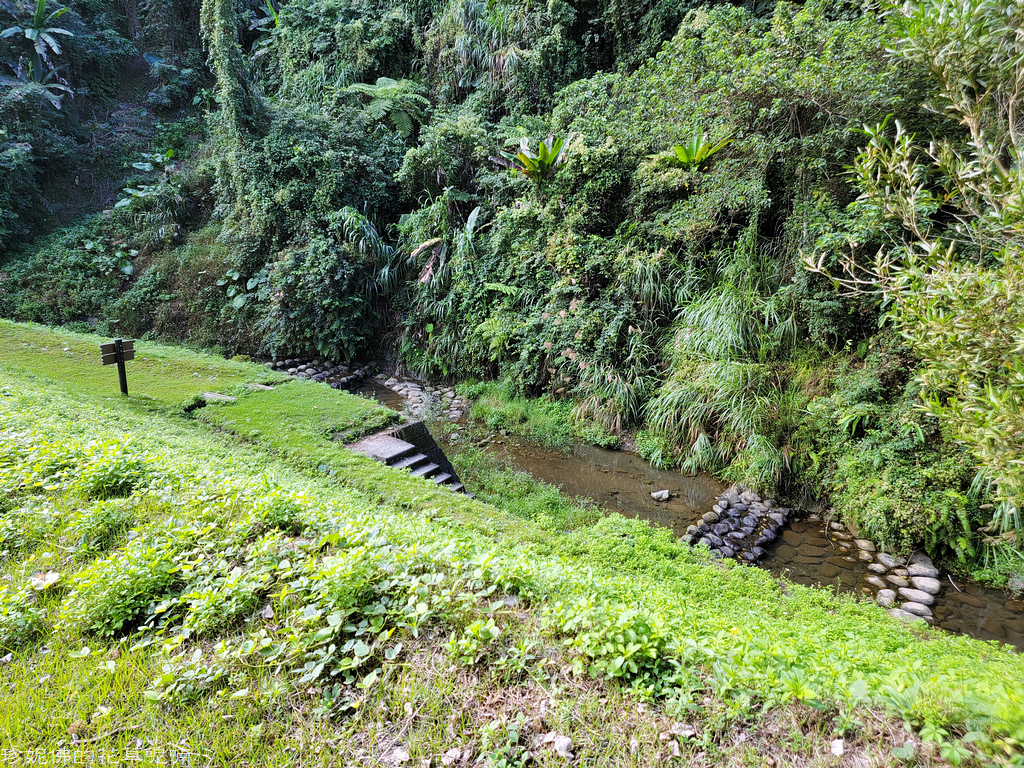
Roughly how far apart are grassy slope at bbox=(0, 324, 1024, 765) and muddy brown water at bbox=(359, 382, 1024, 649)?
1.03 m

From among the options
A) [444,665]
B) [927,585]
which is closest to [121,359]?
[444,665]

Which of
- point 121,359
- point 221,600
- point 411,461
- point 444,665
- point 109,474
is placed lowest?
point 411,461

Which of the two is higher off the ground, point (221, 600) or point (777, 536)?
point (221, 600)

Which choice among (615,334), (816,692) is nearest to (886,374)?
(615,334)

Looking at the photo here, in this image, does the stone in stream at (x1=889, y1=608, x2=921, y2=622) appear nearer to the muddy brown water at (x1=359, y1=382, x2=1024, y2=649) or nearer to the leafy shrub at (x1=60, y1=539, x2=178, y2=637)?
the muddy brown water at (x1=359, y1=382, x2=1024, y2=649)

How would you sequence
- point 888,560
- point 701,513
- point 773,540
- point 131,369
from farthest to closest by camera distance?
point 131,369 → point 701,513 → point 773,540 → point 888,560

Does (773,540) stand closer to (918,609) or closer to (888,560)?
(888,560)

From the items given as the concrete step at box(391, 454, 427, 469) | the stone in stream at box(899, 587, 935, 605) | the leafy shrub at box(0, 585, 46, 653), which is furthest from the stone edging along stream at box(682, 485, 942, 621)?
the leafy shrub at box(0, 585, 46, 653)

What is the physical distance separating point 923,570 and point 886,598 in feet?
2.24

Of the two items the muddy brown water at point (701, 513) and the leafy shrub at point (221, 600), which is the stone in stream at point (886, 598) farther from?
the leafy shrub at point (221, 600)

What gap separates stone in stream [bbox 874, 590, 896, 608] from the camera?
14.2 feet

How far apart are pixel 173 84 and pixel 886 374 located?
22371 mm

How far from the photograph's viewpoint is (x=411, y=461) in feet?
19.0

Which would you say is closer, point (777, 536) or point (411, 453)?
point (777, 536)
